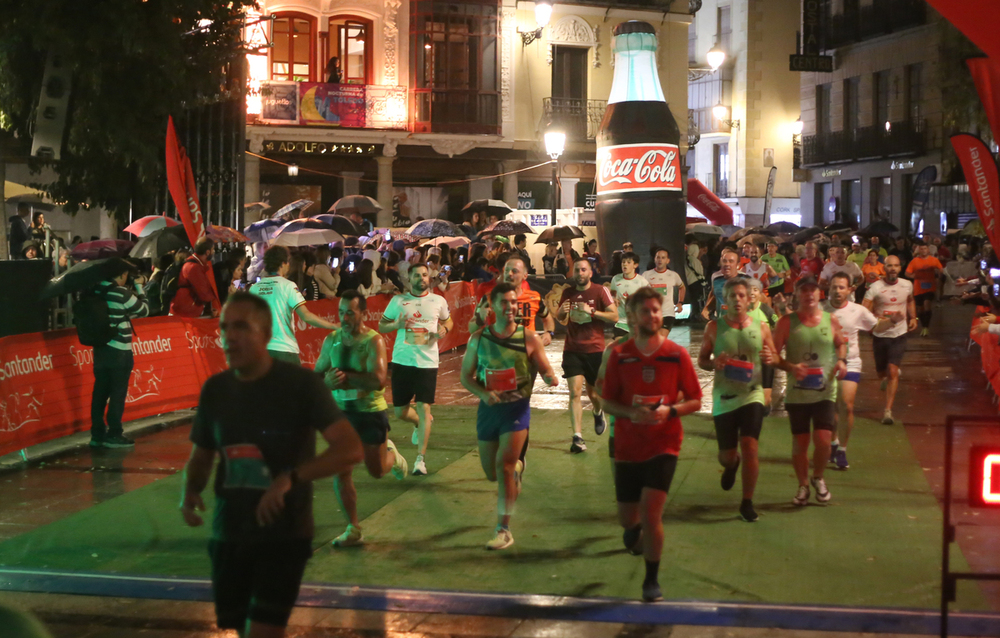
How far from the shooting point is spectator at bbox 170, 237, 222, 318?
42.2 ft

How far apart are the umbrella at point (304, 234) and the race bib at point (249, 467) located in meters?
13.6

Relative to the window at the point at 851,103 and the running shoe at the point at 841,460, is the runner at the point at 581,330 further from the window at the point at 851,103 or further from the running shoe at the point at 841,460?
the window at the point at 851,103

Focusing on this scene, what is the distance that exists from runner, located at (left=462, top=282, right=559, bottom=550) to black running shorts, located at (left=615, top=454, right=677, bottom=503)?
1.13 metres

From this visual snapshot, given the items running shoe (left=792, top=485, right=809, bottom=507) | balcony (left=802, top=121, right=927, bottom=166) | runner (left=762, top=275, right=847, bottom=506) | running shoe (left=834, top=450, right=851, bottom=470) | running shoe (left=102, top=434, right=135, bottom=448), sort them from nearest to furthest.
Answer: runner (left=762, top=275, right=847, bottom=506), running shoe (left=792, top=485, right=809, bottom=507), running shoe (left=834, top=450, right=851, bottom=470), running shoe (left=102, top=434, right=135, bottom=448), balcony (left=802, top=121, right=927, bottom=166)

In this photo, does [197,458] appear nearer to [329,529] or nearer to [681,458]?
[329,529]

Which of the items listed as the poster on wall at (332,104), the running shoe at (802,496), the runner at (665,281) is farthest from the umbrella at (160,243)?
the poster on wall at (332,104)

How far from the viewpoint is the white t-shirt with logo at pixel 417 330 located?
9406mm

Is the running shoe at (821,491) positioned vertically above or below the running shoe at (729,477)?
below

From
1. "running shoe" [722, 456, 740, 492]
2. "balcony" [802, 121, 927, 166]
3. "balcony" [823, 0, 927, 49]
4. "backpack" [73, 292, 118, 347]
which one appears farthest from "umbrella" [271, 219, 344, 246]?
"balcony" [823, 0, 927, 49]

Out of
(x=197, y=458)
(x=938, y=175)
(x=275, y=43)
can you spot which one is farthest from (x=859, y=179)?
(x=197, y=458)

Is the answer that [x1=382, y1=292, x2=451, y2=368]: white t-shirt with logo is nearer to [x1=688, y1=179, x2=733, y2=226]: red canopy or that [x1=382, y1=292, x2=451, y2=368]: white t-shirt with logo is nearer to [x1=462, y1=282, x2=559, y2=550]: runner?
[x1=462, y1=282, x2=559, y2=550]: runner

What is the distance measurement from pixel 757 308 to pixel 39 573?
18.1 feet

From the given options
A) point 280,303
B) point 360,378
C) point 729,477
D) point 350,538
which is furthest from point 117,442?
point 729,477

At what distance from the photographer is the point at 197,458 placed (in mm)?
4254
